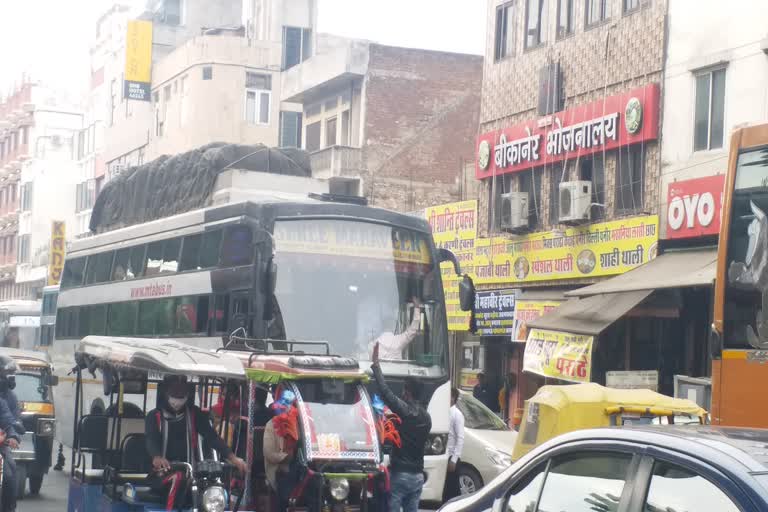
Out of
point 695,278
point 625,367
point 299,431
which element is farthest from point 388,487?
point 625,367

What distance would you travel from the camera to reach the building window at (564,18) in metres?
27.4

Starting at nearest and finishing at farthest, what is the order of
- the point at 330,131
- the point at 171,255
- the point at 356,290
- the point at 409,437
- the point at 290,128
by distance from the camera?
the point at 409,437 < the point at 356,290 < the point at 171,255 < the point at 330,131 < the point at 290,128

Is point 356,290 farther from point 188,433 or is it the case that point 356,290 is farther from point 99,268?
point 99,268

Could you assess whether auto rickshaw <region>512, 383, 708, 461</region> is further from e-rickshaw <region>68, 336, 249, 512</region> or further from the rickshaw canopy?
the rickshaw canopy

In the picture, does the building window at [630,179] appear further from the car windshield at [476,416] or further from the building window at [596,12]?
the car windshield at [476,416]

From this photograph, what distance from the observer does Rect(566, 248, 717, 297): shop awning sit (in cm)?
1965

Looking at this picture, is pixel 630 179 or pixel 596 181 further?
pixel 596 181

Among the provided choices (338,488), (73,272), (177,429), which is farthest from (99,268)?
(177,429)

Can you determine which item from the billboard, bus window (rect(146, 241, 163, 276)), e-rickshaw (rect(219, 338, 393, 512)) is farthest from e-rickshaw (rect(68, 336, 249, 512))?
the billboard

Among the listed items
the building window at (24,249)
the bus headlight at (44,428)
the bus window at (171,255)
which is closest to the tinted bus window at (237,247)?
the bus window at (171,255)

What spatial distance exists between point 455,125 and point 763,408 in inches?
1276

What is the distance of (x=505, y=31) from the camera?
99.7ft

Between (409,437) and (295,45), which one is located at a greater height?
(295,45)

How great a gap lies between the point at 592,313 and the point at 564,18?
7702mm
